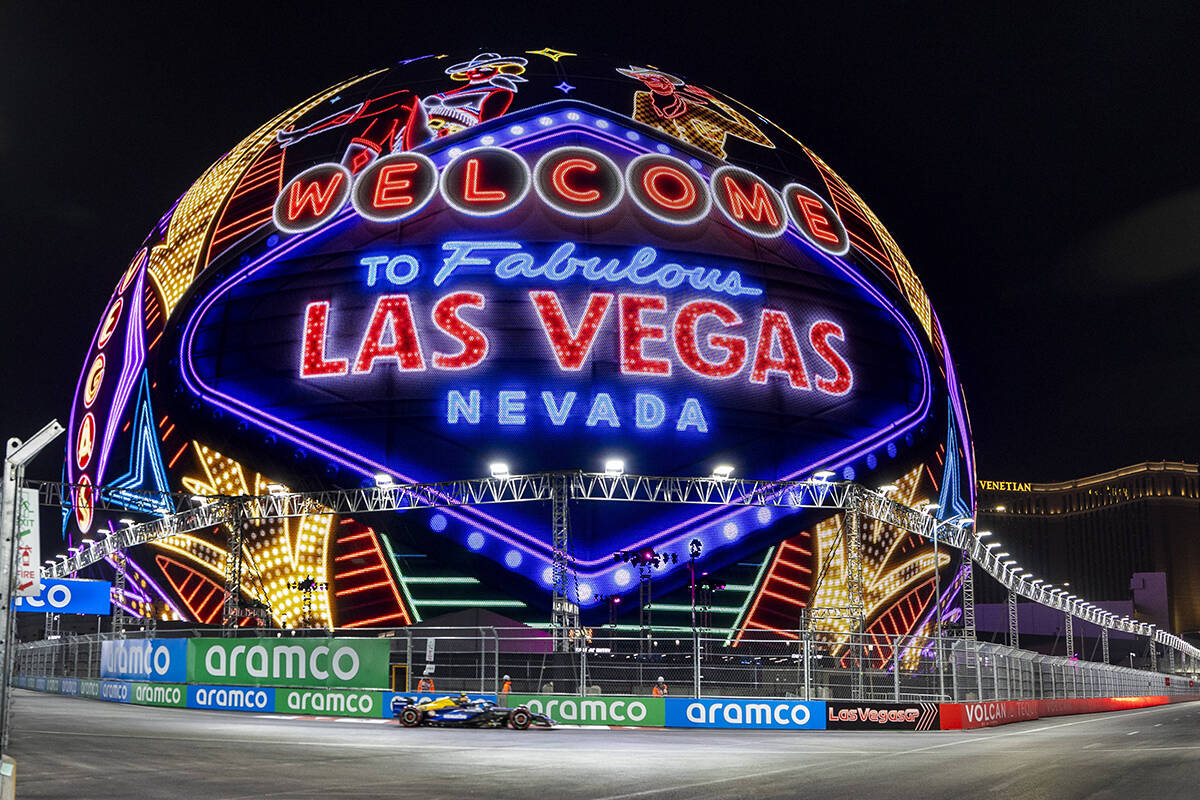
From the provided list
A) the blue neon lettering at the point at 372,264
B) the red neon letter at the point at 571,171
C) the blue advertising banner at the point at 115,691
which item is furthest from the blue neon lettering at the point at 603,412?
the blue advertising banner at the point at 115,691

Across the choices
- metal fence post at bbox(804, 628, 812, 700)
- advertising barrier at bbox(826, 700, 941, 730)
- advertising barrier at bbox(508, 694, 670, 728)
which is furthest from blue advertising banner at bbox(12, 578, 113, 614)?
advertising barrier at bbox(826, 700, 941, 730)

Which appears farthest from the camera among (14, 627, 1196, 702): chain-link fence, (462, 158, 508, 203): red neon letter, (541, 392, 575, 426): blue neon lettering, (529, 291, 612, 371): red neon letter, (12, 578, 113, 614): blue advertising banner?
(12, 578, 113, 614): blue advertising banner

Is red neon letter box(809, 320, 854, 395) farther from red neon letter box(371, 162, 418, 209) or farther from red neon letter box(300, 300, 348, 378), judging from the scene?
red neon letter box(300, 300, 348, 378)

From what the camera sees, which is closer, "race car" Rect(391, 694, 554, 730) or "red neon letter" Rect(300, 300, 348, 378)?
"race car" Rect(391, 694, 554, 730)

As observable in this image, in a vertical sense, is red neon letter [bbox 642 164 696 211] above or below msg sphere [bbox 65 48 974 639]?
above

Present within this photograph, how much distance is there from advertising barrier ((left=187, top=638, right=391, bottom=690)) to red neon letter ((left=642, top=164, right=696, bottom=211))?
30.6 m

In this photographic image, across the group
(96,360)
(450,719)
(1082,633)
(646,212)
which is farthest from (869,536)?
(1082,633)

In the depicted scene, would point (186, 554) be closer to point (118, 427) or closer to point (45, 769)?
point (118, 427)

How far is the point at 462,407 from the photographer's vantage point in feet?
175

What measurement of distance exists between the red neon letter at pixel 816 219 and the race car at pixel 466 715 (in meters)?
37.3

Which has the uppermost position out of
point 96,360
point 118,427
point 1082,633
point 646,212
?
point 646,212

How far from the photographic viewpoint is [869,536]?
190ft

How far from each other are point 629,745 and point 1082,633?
12978cm

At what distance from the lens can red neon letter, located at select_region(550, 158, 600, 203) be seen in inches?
2254
